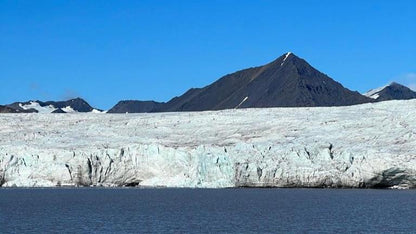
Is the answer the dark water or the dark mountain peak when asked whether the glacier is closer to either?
the dark water

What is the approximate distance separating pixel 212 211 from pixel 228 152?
15533mm

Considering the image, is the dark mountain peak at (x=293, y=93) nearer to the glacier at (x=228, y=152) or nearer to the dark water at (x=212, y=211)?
the glacier at (x=228, y=152)

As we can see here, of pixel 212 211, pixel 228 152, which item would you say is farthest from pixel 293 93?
pixel 212 211

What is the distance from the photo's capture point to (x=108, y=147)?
2384 inches

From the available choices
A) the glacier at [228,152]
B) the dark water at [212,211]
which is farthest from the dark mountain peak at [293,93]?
the dark water at [212,211]

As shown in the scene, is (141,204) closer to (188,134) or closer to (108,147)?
(108,147)

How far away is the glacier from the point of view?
53.5 m

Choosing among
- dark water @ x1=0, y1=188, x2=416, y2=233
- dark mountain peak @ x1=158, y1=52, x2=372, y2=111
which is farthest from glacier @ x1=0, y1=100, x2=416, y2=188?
dark mountain peak @ x1=158, y1=52, x2=372, y2=111

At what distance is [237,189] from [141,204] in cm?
1472

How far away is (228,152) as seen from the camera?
55.9m

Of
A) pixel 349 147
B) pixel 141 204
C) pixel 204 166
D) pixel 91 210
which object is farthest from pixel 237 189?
pixel 91 210

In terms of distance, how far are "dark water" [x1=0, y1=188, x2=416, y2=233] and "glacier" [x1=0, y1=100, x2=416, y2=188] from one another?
1.34 meters

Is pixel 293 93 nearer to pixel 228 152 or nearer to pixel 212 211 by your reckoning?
pixel 228 152

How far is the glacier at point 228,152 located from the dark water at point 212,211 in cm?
134
